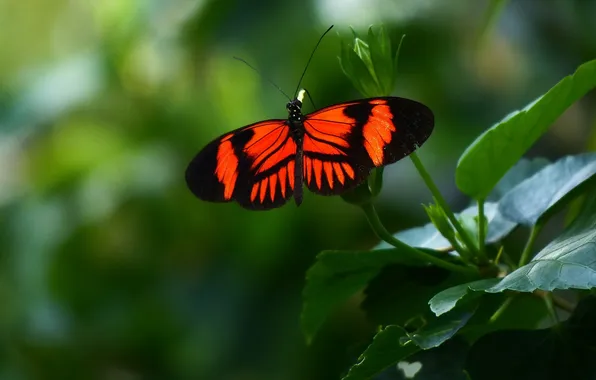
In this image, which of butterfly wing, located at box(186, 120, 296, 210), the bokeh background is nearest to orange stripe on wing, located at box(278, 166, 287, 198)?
butterfly wing, located at box(186, 120, 296, 210)

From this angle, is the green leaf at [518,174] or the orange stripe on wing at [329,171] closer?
the orange stripe on wing at [329,171]

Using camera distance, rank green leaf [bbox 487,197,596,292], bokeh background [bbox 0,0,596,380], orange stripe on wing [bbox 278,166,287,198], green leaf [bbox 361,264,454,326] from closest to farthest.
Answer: green leaf [bbox 487,197,596,292]
orange stripe on wing [bbox 278,166,287,198]
green leaf [bbox 361,264,454,326]
bokeh background [bbox 0,0,596,380]

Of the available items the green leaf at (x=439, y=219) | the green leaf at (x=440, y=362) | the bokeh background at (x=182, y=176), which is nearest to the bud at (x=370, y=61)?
the green leaf at (x=439, y=219)

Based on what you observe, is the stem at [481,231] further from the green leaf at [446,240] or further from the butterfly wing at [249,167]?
the butterfly wing at [249,167]

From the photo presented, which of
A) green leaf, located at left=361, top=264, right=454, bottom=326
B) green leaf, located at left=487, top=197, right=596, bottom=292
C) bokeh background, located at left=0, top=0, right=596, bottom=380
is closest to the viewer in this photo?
green leaf, located at left=487, top=197, right=596, bottom=292

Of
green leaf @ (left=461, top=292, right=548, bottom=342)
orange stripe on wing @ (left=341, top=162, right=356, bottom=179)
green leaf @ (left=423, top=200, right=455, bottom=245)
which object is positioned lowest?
green leaf @ (left=461, top=292, right=548, bottom=342)

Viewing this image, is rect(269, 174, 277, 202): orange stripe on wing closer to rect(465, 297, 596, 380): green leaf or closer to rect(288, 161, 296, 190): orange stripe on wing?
rect(288, 161, 296, 190): orange stripe on wing
